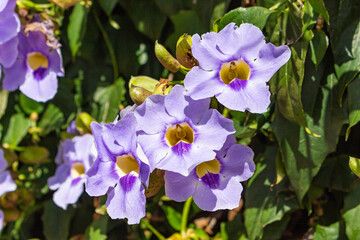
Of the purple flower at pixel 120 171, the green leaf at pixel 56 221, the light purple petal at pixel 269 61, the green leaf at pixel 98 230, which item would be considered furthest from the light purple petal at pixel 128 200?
the green leaf at pixel 56 221

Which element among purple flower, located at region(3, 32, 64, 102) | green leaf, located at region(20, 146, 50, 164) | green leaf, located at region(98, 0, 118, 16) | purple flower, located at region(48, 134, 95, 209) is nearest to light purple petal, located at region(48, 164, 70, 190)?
purple flower, located at region(48, 134, 95, 209)

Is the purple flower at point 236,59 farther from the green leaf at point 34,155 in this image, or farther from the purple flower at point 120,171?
the green leaf at point 34,155

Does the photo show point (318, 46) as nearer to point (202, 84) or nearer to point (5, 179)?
point (202, 84)

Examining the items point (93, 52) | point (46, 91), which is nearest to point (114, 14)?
point (93, 52)

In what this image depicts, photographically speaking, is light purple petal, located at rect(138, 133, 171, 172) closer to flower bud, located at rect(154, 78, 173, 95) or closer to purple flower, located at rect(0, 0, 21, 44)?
flower bud, located at rect(154, 78, 173, 95)

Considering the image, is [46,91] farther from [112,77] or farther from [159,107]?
[159,107]

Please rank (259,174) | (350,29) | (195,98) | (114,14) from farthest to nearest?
1. (114,14)
2. (259,174)
3. (350,29)
4. (195,98)
